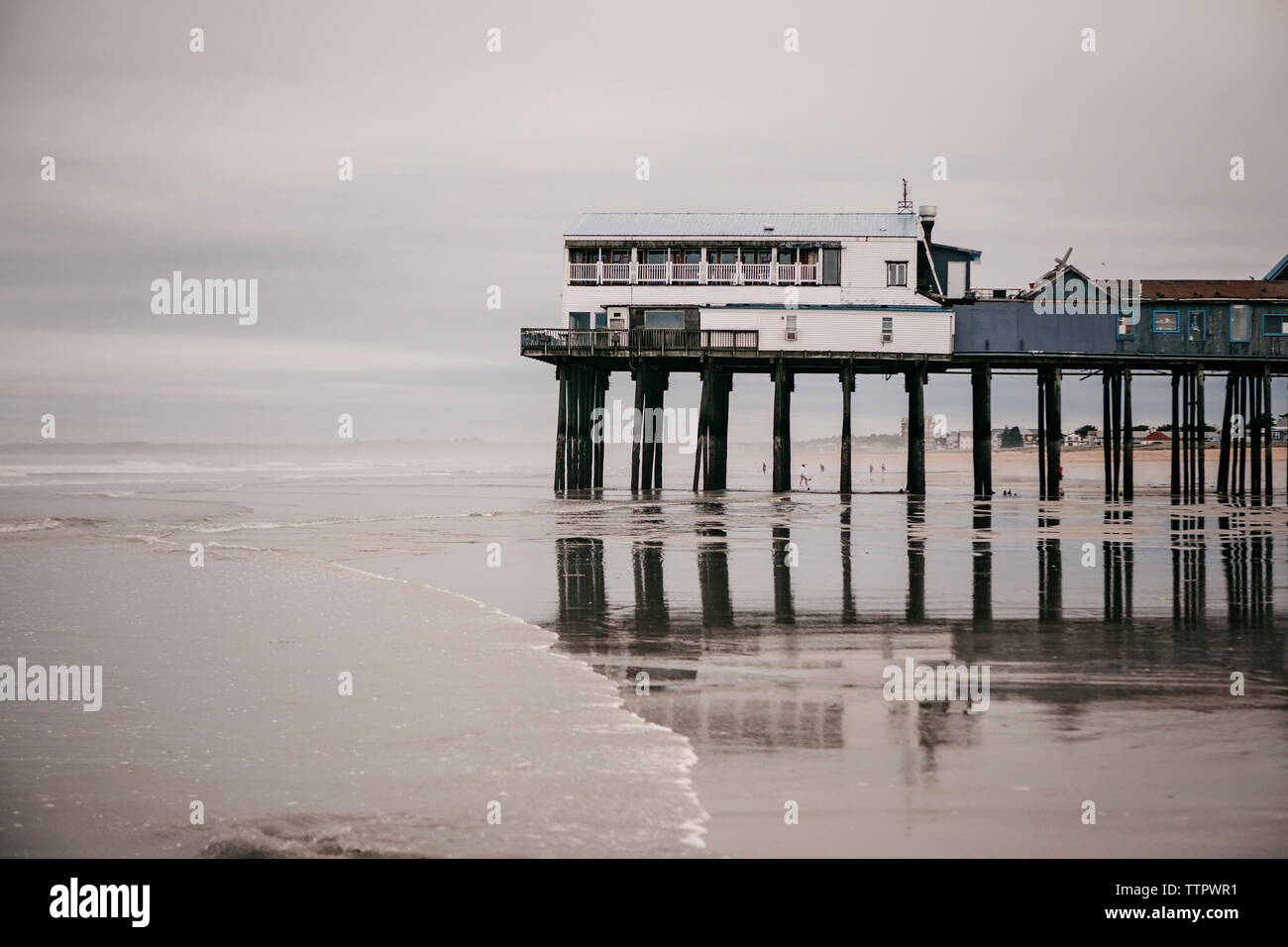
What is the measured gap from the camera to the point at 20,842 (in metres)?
6.90

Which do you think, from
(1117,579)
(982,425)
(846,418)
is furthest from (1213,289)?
(1117,579)

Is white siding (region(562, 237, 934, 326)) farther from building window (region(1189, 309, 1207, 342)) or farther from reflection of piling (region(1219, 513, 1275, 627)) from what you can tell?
reflection of piling (region(1219, 513, 1275, 627))

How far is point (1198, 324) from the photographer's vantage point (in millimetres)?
49531

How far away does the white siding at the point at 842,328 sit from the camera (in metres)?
48.3

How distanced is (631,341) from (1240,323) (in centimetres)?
2579

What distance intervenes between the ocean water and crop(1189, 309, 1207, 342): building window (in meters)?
30.4

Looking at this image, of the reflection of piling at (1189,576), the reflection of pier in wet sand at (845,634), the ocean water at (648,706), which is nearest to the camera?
the ocean water at (648,706)

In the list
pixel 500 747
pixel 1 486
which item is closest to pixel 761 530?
pixel 500 747

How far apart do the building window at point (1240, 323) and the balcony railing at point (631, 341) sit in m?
20.3

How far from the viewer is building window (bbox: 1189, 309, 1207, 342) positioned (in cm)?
4950

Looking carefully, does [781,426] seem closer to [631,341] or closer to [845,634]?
[631,341]

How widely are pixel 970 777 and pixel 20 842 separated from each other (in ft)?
19.3

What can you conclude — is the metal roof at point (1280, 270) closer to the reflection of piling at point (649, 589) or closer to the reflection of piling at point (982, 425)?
the reflection of piling at point (982, 425)

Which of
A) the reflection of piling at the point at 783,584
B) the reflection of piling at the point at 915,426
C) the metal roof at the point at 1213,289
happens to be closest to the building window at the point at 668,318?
the reflection of piling at the point at 915,426
